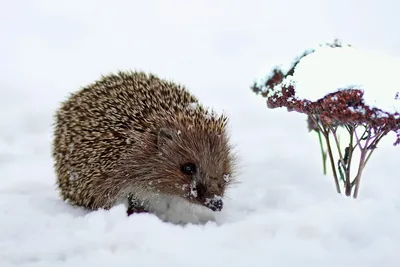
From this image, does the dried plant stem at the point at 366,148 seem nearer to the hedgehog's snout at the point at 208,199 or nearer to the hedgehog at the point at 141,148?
the hedgehog at the point at 141,148

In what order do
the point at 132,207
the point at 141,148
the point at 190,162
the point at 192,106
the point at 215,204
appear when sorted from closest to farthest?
1. the point at 215,204
2. the point at 190,162
3. the point at 141,148
4. the point at 192,106
5. the point at 132,207

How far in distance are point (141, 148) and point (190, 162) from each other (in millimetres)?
552

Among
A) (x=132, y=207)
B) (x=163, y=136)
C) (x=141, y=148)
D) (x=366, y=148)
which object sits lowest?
(x=132, y=207)

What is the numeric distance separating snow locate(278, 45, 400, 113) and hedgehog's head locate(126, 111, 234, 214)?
116cm

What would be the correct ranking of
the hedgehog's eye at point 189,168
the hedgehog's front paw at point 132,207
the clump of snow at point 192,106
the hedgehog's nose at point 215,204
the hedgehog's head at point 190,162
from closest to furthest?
the hedgehog's nose at point 215,204
the hedgehog's head at point 190,162
the hedgehog's eye at point 189,168
the clump of snow at point 192,106
the hedgehog's front paw at point 132,207

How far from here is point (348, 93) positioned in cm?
621

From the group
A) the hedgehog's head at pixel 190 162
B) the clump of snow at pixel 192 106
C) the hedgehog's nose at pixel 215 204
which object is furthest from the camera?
the clump of snow at pixel 192 106

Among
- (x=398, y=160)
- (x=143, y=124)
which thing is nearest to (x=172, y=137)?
(x=143, y=124)

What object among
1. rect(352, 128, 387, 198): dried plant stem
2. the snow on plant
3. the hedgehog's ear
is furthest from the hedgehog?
rect(352, 128, 387, 198): dried plant stem

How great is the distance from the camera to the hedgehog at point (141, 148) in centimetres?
619

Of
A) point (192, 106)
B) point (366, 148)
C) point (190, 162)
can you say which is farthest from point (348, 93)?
point (190, 162)

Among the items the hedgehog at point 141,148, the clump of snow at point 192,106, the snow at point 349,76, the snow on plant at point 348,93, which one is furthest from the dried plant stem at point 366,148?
the clump of snow at point 192,106

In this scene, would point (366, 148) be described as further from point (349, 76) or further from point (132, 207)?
point (132, 207)

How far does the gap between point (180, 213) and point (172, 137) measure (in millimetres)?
978
